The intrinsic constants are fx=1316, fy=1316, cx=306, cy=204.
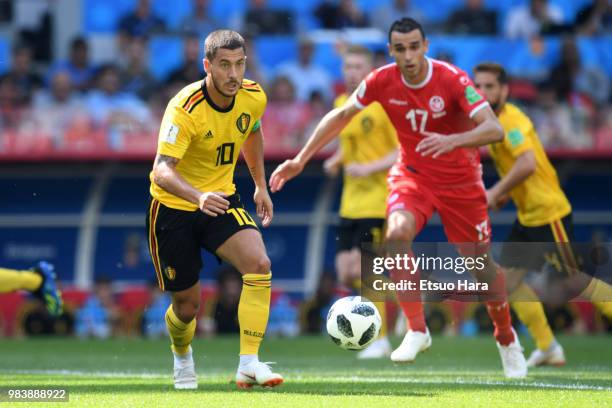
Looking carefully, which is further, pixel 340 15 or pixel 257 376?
pixel 340 15

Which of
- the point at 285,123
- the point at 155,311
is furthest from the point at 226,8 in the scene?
the point at 155,311

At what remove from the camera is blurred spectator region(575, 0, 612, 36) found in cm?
A: 2002

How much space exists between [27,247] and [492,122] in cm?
1014

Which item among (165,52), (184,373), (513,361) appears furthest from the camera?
(165,52)

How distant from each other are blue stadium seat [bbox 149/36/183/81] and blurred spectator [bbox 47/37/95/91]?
1.07 metres

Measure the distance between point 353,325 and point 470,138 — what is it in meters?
1.47

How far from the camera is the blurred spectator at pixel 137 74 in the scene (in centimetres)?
1781

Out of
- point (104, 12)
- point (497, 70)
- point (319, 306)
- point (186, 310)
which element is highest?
point (104, 12)

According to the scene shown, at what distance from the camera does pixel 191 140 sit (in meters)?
8.30

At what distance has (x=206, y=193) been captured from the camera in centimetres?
776

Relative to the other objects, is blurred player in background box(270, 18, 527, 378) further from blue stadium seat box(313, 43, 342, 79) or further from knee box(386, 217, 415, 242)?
blue stadium seat box(313, 43, 342, 79)

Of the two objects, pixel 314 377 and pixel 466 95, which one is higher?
pixel 466 95

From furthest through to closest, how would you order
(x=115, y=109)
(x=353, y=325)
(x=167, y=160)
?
(x=115, y=109), (x=353, y=325), (x=167, y=160)

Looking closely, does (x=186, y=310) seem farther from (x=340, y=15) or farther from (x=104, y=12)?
(x=104, y=12)
